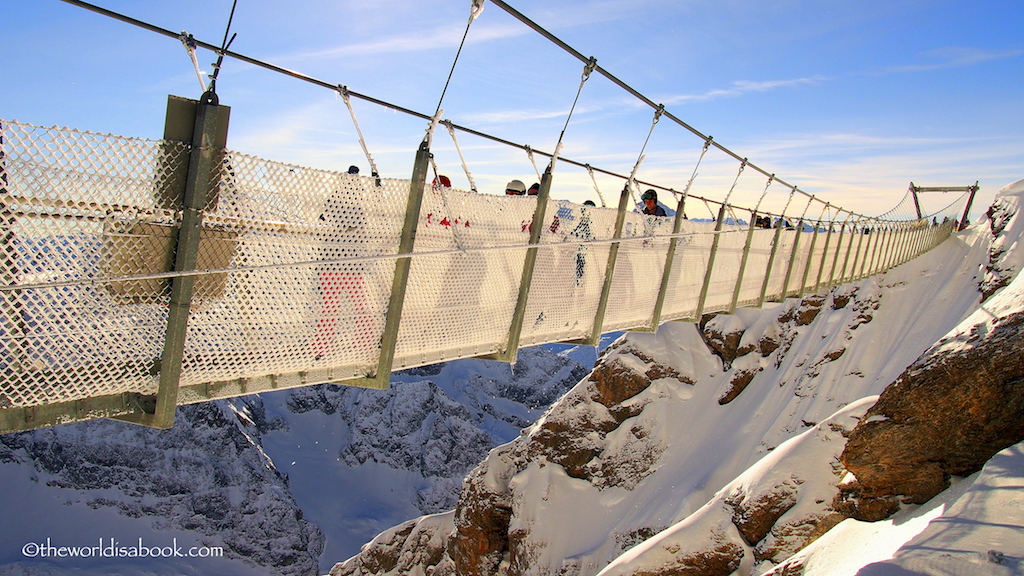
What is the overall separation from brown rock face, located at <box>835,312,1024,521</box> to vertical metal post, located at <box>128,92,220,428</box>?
854cm

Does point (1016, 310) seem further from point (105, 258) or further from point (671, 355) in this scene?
point (671, 355)

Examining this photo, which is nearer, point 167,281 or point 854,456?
point 167,281

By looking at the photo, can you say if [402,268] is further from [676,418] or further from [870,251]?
[676,418]

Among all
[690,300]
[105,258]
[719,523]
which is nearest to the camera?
[105,258]

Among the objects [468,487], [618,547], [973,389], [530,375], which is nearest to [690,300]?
[973,389]

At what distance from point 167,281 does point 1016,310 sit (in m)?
9.52

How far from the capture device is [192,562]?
174ft

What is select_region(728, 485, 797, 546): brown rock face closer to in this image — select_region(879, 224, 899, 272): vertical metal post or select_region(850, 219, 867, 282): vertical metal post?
select_region(850, 219, 867, 282): vertical metal post

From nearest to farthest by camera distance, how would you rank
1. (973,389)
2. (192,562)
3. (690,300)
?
(973,389), (690,300), (192,562)

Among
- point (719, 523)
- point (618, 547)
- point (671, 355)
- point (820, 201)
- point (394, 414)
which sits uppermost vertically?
point (820, 201)

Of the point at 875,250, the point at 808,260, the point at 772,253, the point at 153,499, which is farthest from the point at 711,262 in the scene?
the point at 153,499

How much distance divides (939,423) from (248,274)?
8.71 m

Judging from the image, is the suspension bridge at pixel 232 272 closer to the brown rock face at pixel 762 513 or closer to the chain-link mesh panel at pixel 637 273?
the chain-link mesh panel at pixel 637 273

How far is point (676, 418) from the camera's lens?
2608 centimetres
